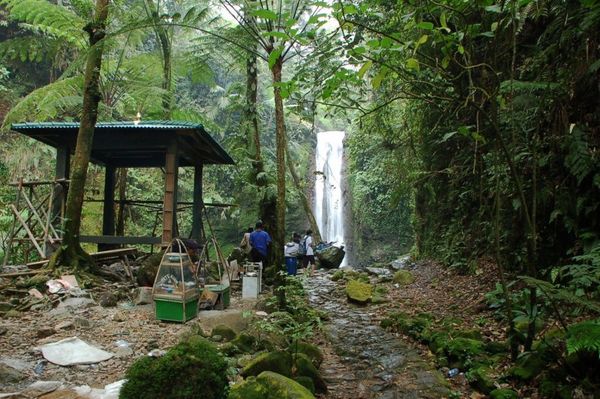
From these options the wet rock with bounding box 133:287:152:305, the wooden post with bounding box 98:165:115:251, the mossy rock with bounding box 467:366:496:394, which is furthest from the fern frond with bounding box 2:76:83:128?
the mossy rock with bounding box 467:366:496:394

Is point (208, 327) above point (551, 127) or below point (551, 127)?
below

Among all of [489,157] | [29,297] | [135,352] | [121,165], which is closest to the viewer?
[135,352]

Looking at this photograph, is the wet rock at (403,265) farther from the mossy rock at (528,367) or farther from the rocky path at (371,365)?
the mossy rock at (528,367)

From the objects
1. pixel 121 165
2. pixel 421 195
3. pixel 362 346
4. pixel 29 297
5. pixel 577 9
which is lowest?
pixel 362 346

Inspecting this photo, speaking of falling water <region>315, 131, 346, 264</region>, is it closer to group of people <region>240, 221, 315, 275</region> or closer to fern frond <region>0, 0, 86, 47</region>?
group of people <region>240, 221, 315, 275</region>

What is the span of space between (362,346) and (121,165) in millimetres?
9216

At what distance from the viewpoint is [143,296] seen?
259 inches

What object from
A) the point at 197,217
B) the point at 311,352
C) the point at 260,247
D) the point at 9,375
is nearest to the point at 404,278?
the point at 260,247

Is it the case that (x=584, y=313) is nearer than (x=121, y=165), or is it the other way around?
(x=584, y=313)

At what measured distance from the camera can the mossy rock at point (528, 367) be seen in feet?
11.4

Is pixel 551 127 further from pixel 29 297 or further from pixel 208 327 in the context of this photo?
pixel 29 297

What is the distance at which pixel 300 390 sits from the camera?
3.21 meters

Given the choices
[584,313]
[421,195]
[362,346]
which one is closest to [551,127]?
[584,313]

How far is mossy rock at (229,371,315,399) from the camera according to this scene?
301 centimetres
